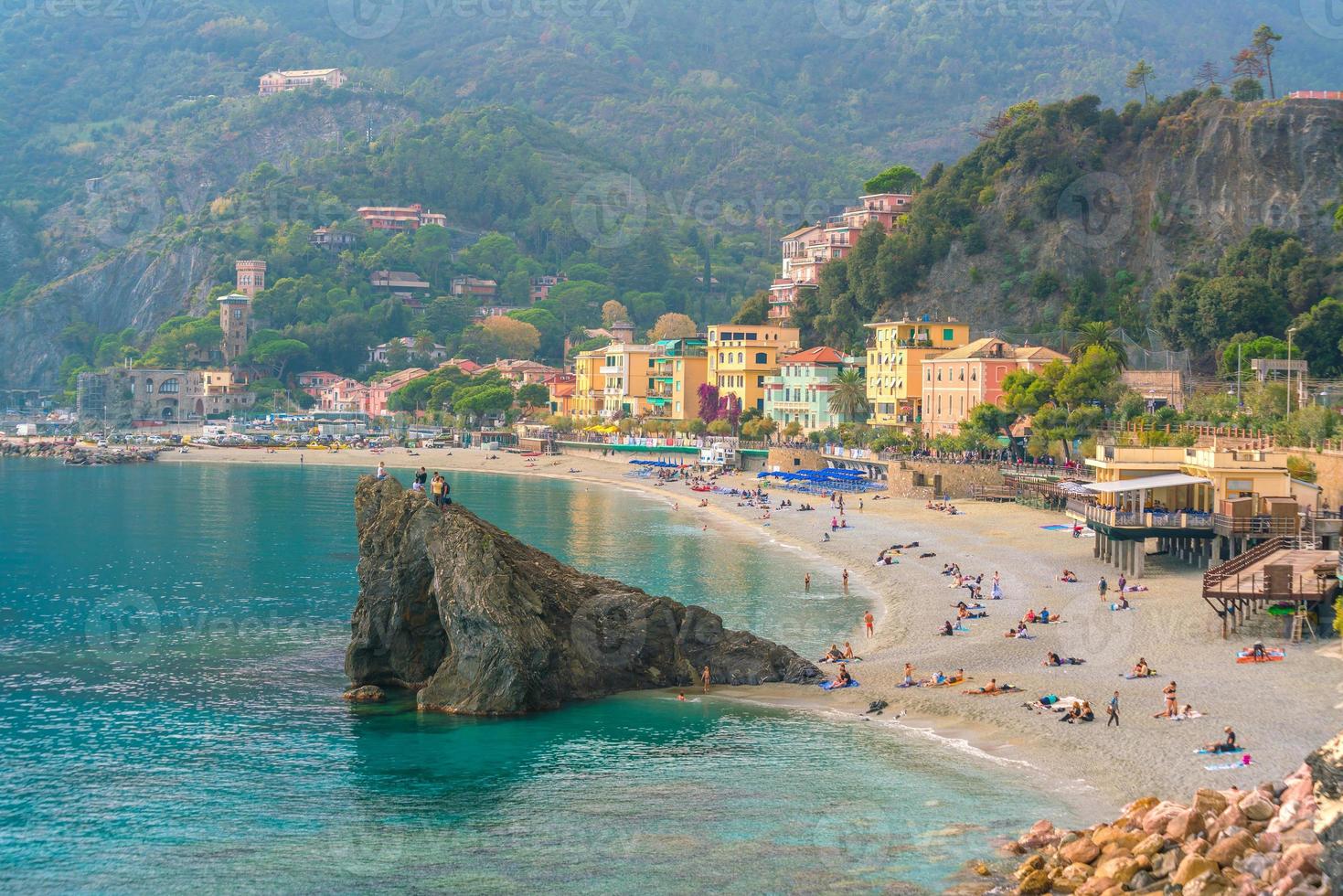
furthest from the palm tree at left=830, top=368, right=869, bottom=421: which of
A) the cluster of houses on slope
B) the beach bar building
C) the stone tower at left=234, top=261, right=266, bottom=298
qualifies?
the stone tower at left=234, top=261, right=266, bottom=298

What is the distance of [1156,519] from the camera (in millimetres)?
42281

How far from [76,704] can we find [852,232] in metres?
99.6

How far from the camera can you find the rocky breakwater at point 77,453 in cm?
12812

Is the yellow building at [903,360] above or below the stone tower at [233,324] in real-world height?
below

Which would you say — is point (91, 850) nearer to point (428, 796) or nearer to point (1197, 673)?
point (428, 796)

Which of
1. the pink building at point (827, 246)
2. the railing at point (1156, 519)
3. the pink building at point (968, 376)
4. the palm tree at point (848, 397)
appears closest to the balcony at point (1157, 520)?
the railing at point (1156, 519)

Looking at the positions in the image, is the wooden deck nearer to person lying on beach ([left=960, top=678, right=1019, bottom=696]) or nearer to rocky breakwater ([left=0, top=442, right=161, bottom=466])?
person lying on beach ([left=960, top=678, right=1019, bottom=696])

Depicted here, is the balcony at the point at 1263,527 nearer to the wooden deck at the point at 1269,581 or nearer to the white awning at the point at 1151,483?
the wooden deck at the point at 1269,581

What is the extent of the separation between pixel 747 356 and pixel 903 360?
21304mm

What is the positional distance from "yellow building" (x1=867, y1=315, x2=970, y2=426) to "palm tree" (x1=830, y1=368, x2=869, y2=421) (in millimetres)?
652

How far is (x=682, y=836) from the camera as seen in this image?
2305cm

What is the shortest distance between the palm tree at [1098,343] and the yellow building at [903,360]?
37.4ft

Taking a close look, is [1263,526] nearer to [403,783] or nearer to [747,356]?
[403,783]

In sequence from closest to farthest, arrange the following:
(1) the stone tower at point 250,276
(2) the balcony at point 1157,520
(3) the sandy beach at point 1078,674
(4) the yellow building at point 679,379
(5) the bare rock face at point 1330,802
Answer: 1. (5) the bare rock face at point 1330,802
2. (3) the sandy beach at point 1078,674
3. (2) the balcony at point 1157,520
4. (4) the yellow building at point 679,379
5. (1) the stone tower at point 250,276
